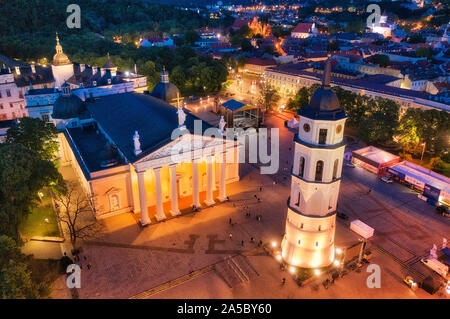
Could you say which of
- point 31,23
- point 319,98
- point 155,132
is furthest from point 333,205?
point 31,23

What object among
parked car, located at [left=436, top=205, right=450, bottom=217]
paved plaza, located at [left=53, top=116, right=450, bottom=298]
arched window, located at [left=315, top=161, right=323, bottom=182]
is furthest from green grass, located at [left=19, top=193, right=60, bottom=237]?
parked car, located at [left=436, top=205, right=450, bottom=217]

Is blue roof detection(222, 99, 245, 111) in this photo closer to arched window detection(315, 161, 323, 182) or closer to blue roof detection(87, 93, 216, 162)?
blue roof detection(87, 93, 216, 162)

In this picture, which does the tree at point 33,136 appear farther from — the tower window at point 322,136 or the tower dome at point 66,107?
the tower window at point 322,136

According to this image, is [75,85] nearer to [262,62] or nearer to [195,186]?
[195,186]

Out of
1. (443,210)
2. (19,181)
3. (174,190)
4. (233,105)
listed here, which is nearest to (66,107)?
(19,181)

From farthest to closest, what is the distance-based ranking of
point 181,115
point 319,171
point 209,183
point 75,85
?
point 75,85
point 209,183
point 181,115
point 319,171

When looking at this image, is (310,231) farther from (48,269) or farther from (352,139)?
(352,139)
